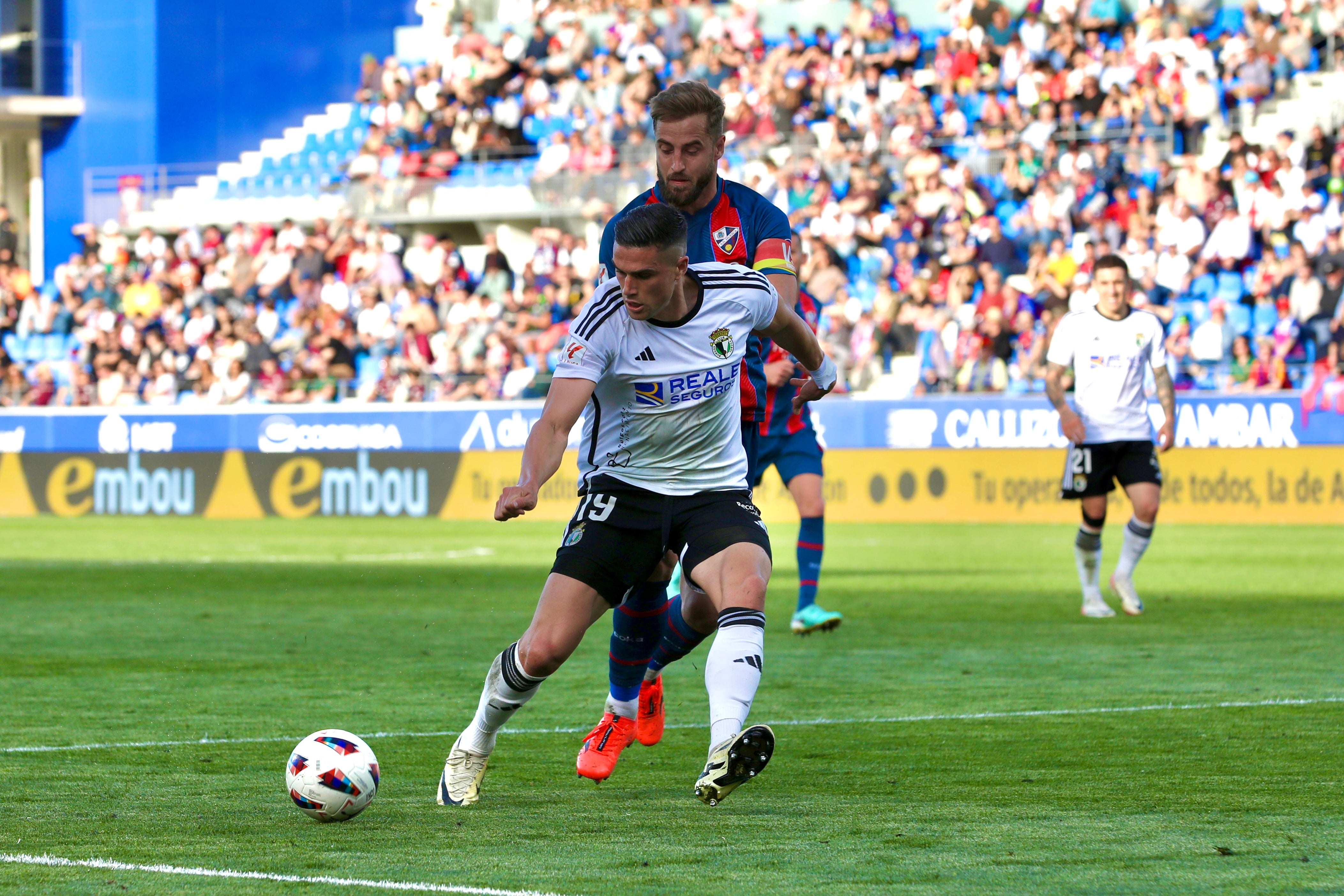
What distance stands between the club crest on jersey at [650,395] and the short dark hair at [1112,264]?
7.17 meters

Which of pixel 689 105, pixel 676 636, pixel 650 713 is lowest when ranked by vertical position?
pixel 650 713

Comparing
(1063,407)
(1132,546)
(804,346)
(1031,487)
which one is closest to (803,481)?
(1063,407)

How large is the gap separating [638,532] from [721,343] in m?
0.67

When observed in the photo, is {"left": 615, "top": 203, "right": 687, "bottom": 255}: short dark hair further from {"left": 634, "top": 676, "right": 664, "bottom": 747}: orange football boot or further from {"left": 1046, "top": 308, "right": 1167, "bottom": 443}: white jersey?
{"left": 1046, "top": 308, "right": 1167, "bottom": 443}: white jersey

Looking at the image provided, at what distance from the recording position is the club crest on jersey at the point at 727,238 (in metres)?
7.13

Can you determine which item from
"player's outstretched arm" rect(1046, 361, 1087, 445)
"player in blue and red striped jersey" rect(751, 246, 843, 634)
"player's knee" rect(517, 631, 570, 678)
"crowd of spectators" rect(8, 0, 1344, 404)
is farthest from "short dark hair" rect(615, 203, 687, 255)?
"crowd of spectators" rect(8, 0, 1344, 404)

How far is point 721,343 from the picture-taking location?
20.4 feet

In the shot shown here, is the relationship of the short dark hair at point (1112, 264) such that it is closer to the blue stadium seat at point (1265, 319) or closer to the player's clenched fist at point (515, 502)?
the player's clenched fist at point (515, 502)

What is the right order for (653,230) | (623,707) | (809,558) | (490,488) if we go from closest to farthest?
1. (653,230)
2. (623,707)
3. (809,558)
4. (490,488)

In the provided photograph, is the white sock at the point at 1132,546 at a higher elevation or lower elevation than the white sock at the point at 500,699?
lower

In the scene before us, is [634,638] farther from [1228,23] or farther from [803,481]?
[1228,23]

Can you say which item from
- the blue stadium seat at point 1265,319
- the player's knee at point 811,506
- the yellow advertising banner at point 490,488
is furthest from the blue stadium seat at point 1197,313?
the player's knee at point 811,506

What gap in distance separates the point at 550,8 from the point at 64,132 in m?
12.8

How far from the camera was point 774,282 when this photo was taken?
7.07m
